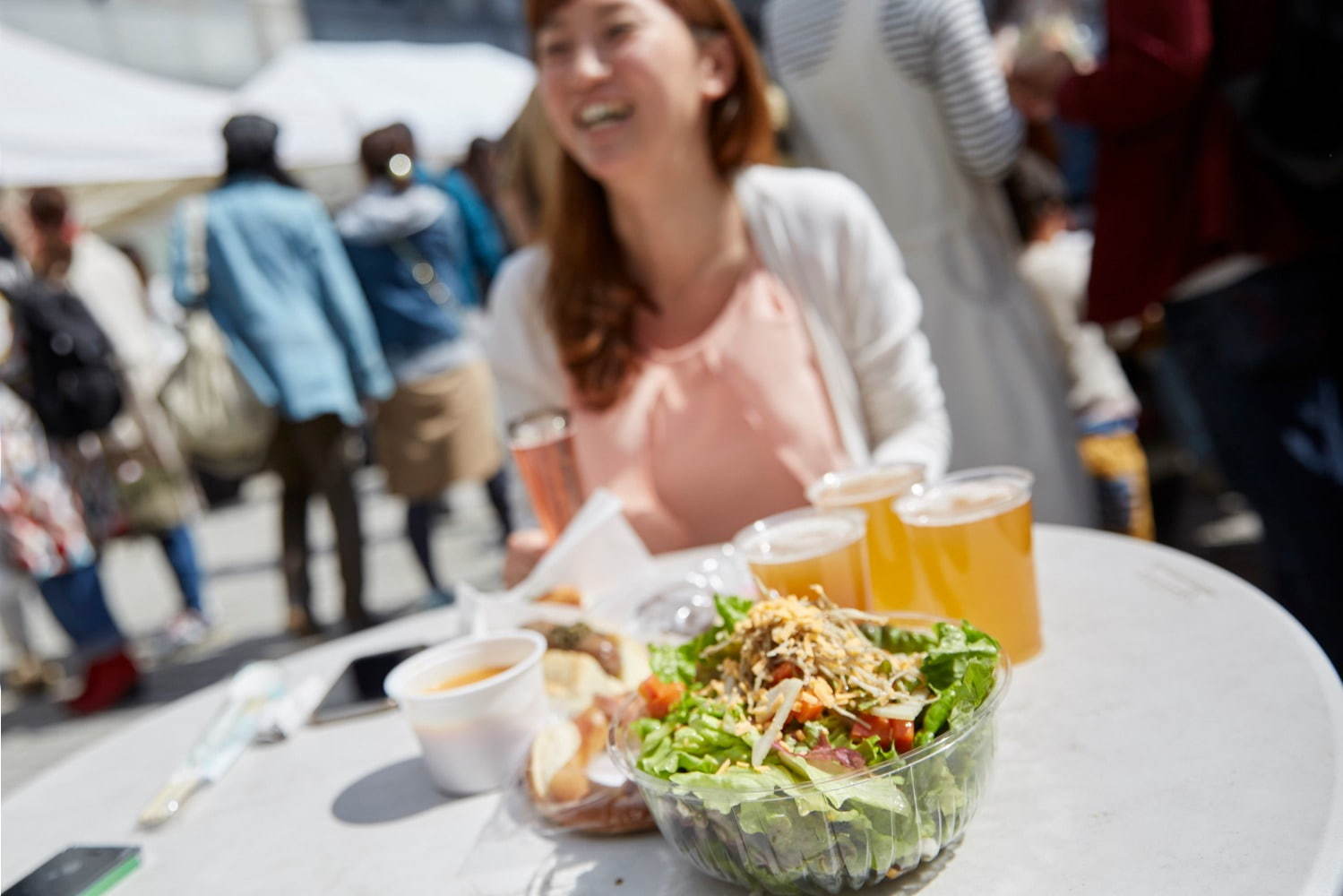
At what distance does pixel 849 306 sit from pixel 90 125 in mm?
6650

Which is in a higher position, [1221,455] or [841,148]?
[841,148]

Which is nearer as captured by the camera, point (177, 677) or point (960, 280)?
point (960, 280)

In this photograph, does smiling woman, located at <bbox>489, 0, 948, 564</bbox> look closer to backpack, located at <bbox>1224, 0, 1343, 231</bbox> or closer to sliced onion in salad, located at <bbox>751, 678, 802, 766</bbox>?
backpack, located at <bbox>1224, 0, 1343, 231</bbox>

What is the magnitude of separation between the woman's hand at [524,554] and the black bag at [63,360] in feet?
11.6

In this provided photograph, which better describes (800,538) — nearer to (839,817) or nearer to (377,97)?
(839,817)

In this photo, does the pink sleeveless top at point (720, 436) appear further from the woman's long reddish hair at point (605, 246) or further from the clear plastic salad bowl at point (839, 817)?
the clear plastic salad bowl at point (839, 817)

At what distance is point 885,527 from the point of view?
1.27m

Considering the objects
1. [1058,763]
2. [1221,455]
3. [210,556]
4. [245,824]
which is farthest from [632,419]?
[210,556]

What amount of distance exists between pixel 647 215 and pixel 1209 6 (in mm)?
1217

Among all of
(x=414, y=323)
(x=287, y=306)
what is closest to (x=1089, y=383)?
(x=414, y=323)

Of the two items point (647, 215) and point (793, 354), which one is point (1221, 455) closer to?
point (793, 354)

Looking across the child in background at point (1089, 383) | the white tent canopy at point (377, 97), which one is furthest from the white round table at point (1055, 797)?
the white tent canopy at point (377, 97)

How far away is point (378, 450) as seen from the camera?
16.1 ft

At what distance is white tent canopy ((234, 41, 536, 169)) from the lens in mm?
8406
